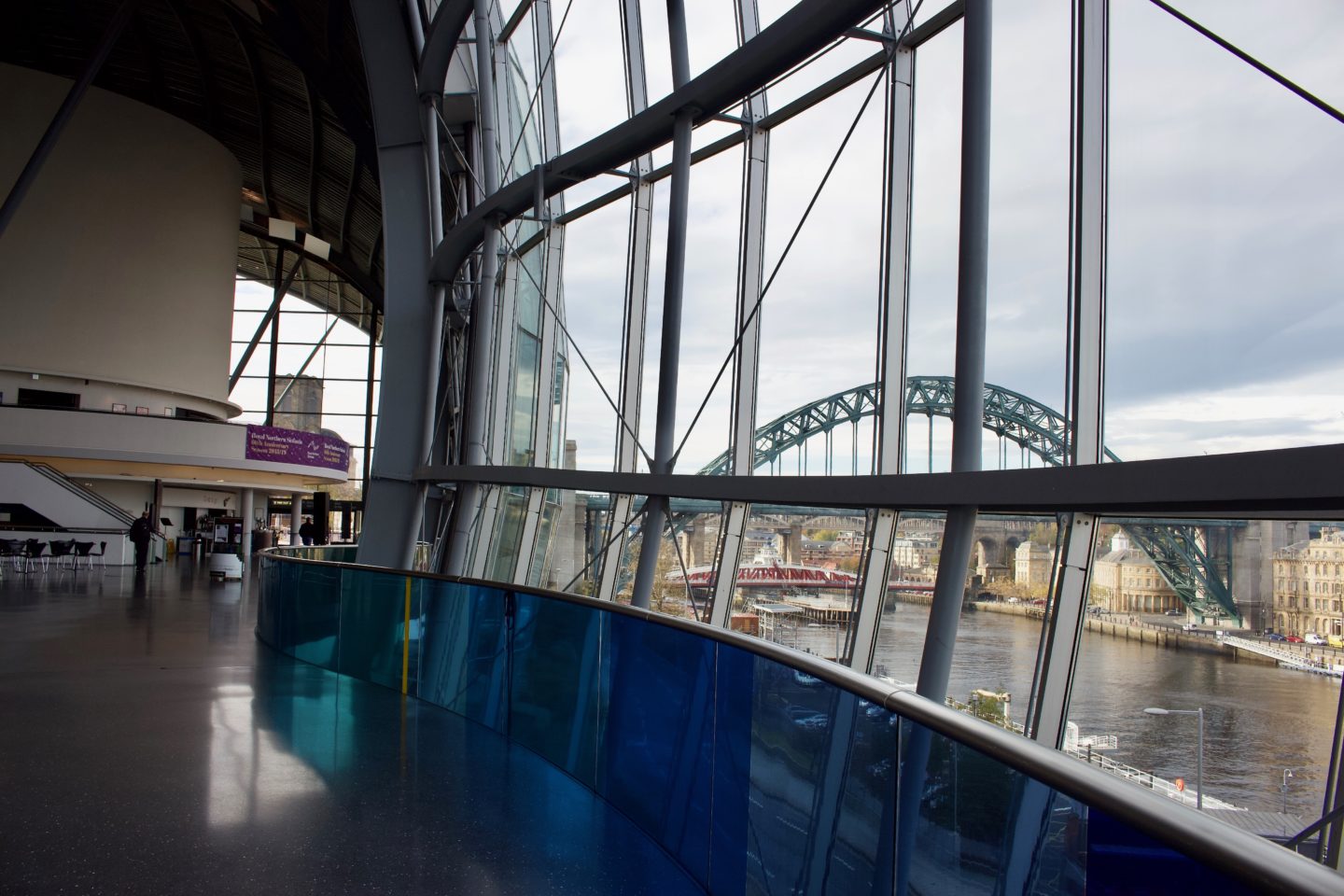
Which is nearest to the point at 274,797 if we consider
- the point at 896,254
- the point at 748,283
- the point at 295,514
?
the point at 896,254

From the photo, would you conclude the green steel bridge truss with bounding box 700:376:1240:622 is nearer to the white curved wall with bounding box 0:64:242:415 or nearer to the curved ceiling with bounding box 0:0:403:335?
the curved ceiling with bounding box 0:0:403:335

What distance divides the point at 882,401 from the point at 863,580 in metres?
1.38

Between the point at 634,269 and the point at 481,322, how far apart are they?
6.87 feet

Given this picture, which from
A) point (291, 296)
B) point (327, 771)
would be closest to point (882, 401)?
point (327, 771)

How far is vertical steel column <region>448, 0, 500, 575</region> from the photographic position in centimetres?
1219

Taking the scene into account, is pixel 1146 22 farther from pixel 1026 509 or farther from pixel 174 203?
pixel 174 203

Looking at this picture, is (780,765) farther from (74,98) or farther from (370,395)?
(370,395)

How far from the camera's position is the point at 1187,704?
4.64 metres

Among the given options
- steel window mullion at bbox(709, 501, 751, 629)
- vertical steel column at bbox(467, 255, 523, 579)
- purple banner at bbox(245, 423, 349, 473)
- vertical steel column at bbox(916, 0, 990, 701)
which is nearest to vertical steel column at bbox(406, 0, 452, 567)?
vertical steel column at bbox(467, 255, 523, 579)

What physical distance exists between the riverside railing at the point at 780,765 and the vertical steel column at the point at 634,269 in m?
4.73

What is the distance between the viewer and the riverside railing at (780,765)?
138cm

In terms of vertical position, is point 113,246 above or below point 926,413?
above

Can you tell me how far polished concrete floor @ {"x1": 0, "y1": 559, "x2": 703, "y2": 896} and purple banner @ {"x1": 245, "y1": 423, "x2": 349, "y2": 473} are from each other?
2669 cm

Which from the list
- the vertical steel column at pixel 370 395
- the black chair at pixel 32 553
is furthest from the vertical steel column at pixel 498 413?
the vertical steel column at pixel 370 395
